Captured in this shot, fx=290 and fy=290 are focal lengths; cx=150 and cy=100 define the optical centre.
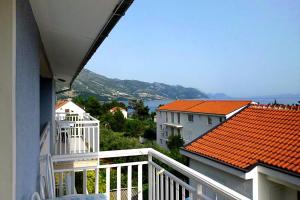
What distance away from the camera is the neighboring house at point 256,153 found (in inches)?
243

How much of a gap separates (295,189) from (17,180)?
18.8ft

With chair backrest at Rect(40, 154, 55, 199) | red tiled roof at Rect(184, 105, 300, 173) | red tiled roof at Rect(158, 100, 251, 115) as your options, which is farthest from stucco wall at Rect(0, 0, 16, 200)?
red tiled roof at Rect(158, 100, 251, 115)

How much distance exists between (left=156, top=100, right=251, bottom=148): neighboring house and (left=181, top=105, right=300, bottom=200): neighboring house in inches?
616

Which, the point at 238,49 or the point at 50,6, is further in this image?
the point at 238,49

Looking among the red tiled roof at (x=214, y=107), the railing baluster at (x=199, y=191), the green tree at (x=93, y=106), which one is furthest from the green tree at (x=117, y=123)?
the railing baluster at (x=199, y=191)

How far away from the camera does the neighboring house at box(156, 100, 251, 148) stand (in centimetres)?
2675

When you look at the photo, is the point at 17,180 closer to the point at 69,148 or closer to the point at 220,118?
the point at 69,148

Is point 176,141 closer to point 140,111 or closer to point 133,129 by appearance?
point 133,129

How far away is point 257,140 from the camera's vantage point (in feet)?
25.2

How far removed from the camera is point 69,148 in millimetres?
7562

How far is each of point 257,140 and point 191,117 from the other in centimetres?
2374

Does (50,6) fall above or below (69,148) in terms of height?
above

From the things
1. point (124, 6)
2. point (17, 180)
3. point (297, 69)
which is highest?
point (297, 69)

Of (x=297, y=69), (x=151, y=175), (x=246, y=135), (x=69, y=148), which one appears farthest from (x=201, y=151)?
(x=297, y=69)
